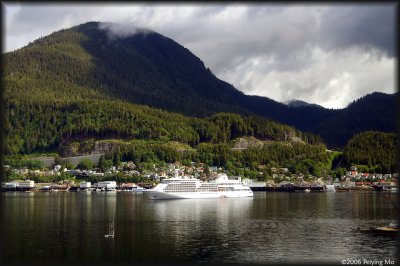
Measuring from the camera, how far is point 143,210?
86938 millimetres

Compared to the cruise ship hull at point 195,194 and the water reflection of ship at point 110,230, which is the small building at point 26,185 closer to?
the cruise ship hull at point 195,194

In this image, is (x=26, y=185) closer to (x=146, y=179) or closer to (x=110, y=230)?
(x=146, y=179)

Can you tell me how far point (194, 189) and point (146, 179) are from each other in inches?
1969

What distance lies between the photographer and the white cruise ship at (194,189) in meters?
123

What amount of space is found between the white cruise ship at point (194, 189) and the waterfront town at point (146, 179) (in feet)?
111

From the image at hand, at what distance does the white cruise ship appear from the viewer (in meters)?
123

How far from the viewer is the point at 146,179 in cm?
17700

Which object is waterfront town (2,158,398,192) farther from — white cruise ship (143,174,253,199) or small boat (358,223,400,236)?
small boat (358,223,400,236)

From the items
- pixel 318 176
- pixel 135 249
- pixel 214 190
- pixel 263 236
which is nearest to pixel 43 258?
pixel 135 249

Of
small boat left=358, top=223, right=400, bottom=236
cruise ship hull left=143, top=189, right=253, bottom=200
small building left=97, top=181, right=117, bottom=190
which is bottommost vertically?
small boat left=358, top=223, right=400, bottom=236

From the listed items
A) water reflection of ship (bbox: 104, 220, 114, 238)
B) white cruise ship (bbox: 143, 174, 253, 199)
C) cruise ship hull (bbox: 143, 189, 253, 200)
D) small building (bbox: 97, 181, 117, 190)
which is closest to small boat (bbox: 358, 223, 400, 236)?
water reflection of ship (bbox: 104, 220, 114, 238)

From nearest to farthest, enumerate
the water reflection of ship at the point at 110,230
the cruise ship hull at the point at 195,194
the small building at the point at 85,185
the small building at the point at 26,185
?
the water reflection of ship at the point at 110,230 < the cruise ship hull at the point at 195,194 < the small building at the point at 26,185 < the small building at the point at 85,185

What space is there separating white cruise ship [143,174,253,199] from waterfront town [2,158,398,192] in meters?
33.8

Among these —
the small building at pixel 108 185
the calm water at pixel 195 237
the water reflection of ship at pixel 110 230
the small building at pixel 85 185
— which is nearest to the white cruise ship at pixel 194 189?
the small building at pixel 108 185
